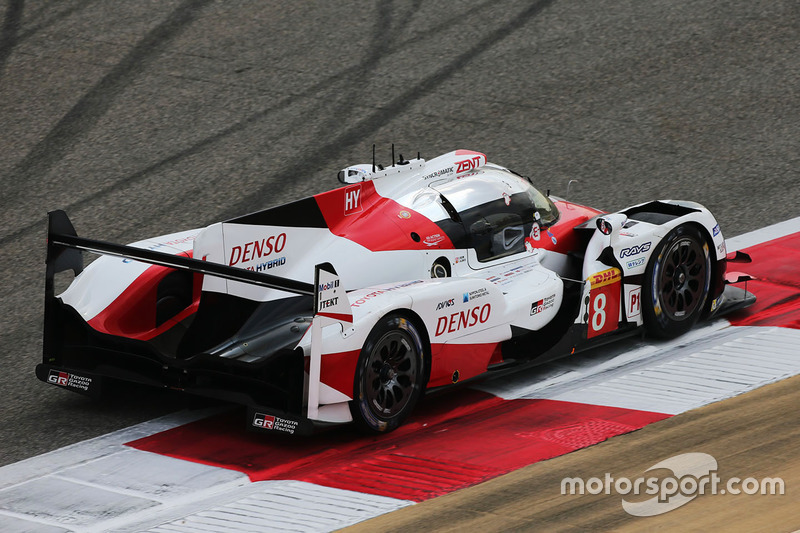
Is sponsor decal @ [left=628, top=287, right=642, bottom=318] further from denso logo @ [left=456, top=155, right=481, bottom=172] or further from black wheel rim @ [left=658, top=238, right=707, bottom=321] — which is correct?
denso logo @ [left=456, top=155, right=481, bottom=172]

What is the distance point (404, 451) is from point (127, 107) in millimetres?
8441

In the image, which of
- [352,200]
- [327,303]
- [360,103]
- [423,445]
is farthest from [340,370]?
[360,103]

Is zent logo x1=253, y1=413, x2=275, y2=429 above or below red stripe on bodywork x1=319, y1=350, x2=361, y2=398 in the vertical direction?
below

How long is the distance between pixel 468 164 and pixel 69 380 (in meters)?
3.23

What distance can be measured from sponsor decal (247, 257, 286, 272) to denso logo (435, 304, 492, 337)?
3.61 ft

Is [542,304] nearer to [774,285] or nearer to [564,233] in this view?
[564,233]

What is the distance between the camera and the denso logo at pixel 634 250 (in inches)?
352

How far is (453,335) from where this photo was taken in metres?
Answer: 7.93

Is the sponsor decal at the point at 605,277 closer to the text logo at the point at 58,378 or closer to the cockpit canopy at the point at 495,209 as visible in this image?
the cockpit canopy at the point at 495,209

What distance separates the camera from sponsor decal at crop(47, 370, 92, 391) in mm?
7988

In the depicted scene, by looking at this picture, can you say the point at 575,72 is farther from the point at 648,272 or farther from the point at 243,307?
the point at 243,307

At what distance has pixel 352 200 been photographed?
8.49 m

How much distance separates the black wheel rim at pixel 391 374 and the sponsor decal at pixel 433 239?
1033 mm


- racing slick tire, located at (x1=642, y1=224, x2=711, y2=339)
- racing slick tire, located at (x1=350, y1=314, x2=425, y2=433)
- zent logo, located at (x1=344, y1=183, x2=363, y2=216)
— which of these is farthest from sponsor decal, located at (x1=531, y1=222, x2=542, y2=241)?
racing slick tire, located at (x1=350, y1=314, x2=425, y2=433)
